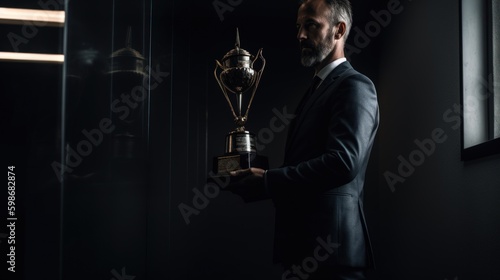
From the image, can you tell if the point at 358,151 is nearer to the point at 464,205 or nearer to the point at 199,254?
the point at 464,205

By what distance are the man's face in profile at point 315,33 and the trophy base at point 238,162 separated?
1.42 feet

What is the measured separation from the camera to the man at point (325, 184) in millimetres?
1464

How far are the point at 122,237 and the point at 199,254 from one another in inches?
75.6

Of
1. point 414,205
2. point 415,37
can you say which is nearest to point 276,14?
point 415,37

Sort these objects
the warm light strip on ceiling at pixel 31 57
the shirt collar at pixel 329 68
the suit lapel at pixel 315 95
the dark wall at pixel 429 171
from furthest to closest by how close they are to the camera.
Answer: the dark wall at pixel 429 171 → the shirt collar at pixel 329 68 → the suit lapel at pixel 315 95 → the warm light strip on ceiling at pixel 31 57

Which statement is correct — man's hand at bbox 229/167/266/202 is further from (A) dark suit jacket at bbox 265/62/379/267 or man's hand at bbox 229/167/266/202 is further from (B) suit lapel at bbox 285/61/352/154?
(B) suit lapel at bbox 285/61/352/154

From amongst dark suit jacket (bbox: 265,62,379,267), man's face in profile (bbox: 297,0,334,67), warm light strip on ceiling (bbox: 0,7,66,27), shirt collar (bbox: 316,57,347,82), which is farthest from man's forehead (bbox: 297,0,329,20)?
warm light strip on ceiling (bbox: 0,7,66,27)

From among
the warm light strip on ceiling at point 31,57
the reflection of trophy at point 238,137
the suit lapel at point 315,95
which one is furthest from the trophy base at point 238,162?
the warm light strip on ceiling at point 31,57

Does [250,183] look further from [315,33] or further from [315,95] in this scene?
[315,33]

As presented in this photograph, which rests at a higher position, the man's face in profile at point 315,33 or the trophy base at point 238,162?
the man's face in profile at point 315,33

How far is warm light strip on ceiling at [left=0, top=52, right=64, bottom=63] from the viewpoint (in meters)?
1.17

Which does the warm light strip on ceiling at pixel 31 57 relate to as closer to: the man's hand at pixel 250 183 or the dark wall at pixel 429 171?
the man's hand at pixel 250 183

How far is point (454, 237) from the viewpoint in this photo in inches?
101

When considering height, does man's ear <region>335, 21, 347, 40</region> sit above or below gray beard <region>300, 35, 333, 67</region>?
above
